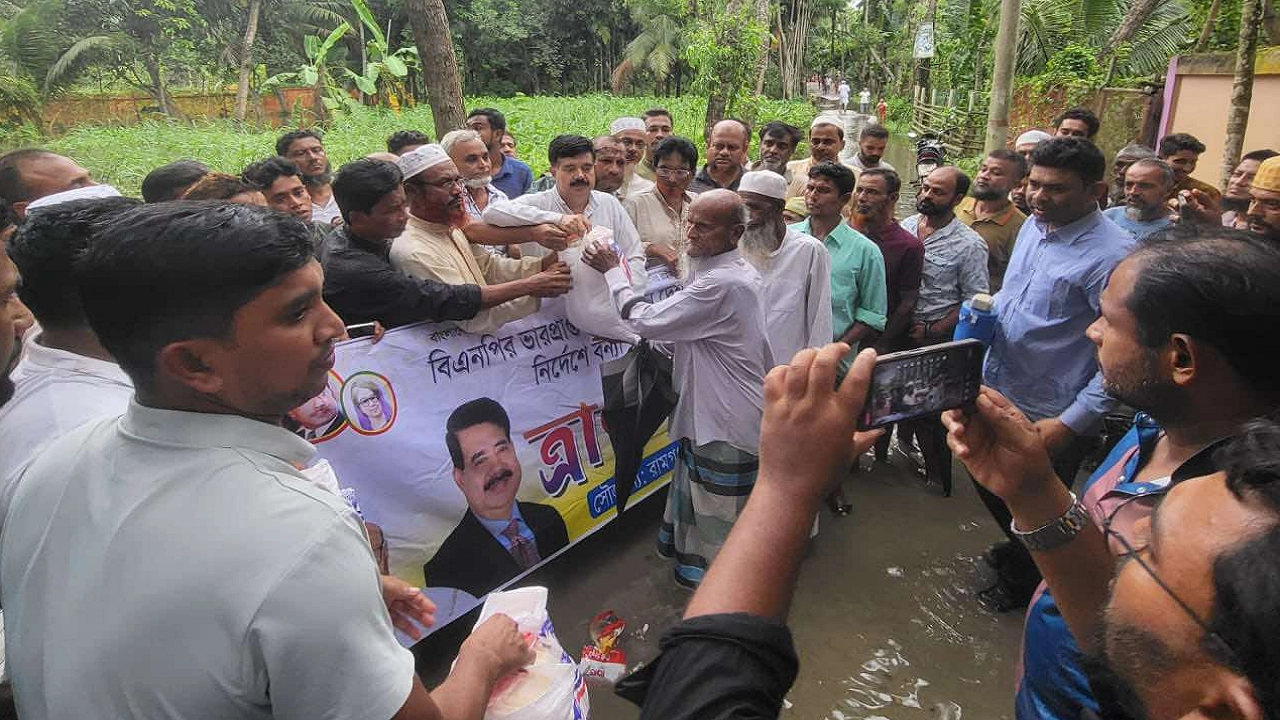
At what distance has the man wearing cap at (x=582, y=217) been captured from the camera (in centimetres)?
342

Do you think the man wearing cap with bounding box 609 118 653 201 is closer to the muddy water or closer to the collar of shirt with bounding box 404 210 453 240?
the collar of shirt with bounding box 404 210 453 240

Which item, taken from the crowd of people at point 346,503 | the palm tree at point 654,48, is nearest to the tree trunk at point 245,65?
the palm tree at point 654,48

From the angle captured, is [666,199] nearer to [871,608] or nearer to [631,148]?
[631,148]

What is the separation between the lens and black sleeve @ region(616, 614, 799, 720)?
90 centimetres

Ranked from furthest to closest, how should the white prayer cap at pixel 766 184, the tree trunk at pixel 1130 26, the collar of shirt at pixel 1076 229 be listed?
the tree trunk at pixel 1130 26
the white prayer cap at pixel 766 184
the collar of shirt at pixel 1076 229

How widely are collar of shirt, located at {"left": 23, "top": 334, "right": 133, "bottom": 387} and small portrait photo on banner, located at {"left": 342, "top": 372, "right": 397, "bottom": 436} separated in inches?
47.2

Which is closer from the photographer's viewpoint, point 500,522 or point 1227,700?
point 1227,700

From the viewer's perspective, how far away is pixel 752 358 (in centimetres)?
332

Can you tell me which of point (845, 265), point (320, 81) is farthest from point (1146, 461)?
point (320, 81)

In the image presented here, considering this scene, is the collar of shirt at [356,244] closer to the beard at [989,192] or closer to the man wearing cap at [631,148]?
the man wearing cap at [631,148]

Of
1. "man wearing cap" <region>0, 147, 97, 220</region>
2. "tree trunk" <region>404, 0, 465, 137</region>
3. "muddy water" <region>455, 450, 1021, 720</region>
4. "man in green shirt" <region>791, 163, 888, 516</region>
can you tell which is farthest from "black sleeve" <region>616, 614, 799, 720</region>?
"tree trunk" <region>404, 0, 465, 137</region>

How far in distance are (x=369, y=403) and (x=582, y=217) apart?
135cm

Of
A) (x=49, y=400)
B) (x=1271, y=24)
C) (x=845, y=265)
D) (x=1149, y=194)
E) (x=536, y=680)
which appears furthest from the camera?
(x=1271, y=24)

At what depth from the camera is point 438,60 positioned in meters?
6.26
